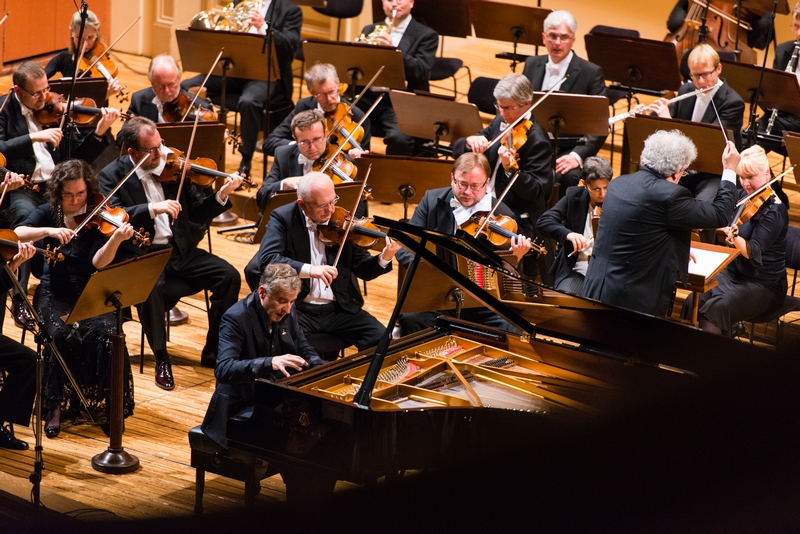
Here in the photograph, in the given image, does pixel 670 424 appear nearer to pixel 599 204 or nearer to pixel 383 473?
pixel 383 473

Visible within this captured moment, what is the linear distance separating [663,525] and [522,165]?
4.02 metres

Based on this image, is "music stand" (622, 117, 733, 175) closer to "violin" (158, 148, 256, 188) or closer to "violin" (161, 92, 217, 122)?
"violin" (158, 148, 256, 188)

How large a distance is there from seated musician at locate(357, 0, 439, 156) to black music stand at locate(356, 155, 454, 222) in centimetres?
147

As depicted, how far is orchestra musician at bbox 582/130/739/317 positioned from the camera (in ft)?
13.2

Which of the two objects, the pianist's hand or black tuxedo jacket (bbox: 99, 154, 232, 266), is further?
black tuxedo jacket (bbox: 99, 154, 232, 266)

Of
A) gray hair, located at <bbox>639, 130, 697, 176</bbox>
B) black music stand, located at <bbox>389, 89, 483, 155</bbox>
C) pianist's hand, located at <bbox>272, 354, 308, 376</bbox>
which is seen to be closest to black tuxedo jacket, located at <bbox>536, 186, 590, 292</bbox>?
gray hair, located at <bbox>639, 130, 697, 176</bbox>

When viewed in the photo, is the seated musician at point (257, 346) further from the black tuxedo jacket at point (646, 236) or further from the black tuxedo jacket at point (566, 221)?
the black tuxedo jacket at point (566, 221)

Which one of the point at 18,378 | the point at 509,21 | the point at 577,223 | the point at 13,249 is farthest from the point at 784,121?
the point at 18,378

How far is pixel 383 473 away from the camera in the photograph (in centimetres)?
300

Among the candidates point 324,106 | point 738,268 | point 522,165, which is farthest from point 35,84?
point 738,268

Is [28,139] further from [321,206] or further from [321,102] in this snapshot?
[321,206]

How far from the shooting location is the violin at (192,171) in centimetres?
480

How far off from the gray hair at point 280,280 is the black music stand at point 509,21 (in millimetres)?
3429

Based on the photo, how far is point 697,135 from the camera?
5195 millimetres
